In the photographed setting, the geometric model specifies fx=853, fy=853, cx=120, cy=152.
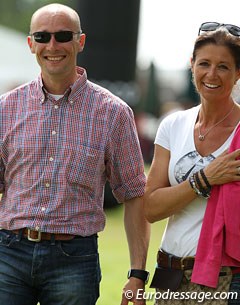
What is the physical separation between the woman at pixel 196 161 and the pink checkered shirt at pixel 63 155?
296mm

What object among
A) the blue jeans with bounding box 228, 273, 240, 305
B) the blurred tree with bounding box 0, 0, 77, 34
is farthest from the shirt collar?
the blurred tree with bounding box 0, 0, 77, 34

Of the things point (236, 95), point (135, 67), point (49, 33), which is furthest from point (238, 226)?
point (135, 67)

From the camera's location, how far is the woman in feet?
14.3

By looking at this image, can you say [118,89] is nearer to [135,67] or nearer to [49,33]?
[135,67]

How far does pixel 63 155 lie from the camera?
4.65m

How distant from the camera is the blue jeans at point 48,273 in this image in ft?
15.0

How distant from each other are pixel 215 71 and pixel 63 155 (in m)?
0.94

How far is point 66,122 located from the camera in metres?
4.71

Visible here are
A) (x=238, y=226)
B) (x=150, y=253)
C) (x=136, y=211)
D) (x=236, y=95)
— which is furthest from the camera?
(x=150, y=253)

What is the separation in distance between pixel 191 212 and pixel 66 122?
860 millimetres

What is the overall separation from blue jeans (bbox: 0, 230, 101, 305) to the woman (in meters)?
0.40

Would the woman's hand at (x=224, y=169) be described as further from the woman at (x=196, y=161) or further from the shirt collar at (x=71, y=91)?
the shirt collar at (x=71, y=91)

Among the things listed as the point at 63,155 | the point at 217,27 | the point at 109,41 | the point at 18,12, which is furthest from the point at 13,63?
the point at 18,12

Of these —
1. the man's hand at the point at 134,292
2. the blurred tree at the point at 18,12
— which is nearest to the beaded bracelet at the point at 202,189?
the man's hand at the point at 134,292
